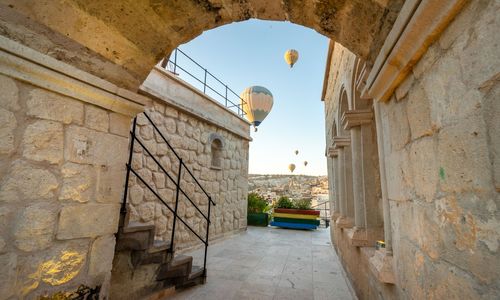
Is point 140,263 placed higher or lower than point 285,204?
lower

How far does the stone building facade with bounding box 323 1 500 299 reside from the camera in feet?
2.20

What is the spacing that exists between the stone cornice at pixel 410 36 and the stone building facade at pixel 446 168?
1.4 inches

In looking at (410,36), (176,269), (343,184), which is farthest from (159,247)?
(343,184)

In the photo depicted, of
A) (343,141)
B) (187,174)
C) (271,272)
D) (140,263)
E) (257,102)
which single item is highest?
(257,102)

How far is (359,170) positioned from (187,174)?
352cm

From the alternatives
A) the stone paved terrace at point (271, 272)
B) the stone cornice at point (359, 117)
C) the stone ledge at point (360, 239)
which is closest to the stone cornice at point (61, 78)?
the stone cornice at point (359, 117)

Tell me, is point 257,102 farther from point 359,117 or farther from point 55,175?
point 55,175

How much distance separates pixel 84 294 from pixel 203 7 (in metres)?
2.12

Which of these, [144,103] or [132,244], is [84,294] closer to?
[132,244]

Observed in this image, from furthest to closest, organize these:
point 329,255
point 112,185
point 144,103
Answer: point 329,255 → point 144,103 → point 112,185

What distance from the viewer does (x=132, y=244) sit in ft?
7.72

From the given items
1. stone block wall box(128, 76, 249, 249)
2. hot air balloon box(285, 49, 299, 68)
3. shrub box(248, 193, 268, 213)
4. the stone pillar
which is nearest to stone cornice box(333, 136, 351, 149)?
the stone pillar

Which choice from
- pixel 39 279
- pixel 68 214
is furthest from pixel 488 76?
pixel 39 279

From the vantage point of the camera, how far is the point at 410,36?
98cm
